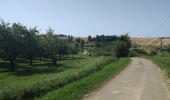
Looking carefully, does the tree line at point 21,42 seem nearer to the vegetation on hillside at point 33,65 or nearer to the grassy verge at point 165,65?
the vegetation on hillside at point 33,65

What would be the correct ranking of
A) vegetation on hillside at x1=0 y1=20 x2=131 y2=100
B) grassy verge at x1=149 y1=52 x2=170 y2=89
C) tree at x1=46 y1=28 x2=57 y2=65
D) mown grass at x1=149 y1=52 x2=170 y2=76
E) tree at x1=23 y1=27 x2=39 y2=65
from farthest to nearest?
1. tree at x1=46 y1=28 x2=57 y2=65
2. tree at x1=23 y1=27 x2=39 y2=65
3. mown grass at x1=149 y1=52 x2=170 y2=76
4. grassy verge at x1=149 y1=52 x2=170 y2=89
5. vegetation on hillside at x1=0 y1=20 x2=131 y2=100

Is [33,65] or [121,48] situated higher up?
[121,48]

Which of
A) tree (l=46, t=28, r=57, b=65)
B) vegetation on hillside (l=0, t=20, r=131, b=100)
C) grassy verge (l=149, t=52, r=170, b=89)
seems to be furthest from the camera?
tree (l=46, t=28, r=57, b=65)

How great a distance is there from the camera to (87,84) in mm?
22797

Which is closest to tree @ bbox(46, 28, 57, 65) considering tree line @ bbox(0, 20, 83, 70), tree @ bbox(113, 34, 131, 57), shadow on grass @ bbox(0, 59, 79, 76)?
tree line @ bbox(0, 20, 83, 70)

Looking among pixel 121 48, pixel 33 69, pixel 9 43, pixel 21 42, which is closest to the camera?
pixel 33 69

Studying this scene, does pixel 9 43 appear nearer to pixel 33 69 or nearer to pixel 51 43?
pixel 33 69

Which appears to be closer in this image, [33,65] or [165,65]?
[165,65]

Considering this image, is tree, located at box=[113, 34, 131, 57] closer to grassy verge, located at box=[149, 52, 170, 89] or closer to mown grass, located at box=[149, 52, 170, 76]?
mown grass, located at box=[149, 52, 170, 76]

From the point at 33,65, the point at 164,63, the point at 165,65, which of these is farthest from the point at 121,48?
the point at 165,65

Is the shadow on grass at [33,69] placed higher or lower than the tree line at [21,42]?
lower

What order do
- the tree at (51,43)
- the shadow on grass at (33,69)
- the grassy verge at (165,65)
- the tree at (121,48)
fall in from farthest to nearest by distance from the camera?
the tree at (121,48)
the tree at (51,43)
the shadow on grass at (33,69)
the grassy verge at (165,65)

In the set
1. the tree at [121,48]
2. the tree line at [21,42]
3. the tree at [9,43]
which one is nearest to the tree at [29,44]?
the tree line at [21,42]

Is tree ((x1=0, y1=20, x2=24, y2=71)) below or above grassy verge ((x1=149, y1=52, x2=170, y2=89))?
above
